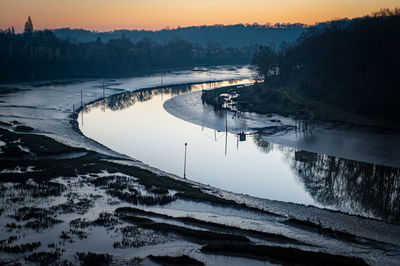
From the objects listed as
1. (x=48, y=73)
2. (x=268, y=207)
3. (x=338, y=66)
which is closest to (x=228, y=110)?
(x=338, y=66)

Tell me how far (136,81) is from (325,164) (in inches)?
3051

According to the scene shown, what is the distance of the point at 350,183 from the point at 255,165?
8.66 metres

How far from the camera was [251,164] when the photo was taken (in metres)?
36.9

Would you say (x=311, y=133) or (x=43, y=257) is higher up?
(x=311, y=133)

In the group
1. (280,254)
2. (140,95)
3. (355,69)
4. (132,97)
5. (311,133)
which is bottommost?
(280,254)

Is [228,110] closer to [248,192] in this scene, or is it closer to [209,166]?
[209,166]

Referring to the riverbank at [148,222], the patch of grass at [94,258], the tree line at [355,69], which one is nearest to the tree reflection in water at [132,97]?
the tree line at [355,69]

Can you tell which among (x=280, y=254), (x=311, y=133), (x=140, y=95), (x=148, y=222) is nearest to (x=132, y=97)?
(x=140, y=95)

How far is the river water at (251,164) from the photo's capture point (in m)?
28.1

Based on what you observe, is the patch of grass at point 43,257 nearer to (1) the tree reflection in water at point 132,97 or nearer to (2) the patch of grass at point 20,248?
(2) the patch of grass at point 20,248

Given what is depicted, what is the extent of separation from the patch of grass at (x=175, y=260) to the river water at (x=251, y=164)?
1219 cm

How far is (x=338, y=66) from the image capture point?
2586 inches

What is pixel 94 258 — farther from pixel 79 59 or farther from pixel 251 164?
pixel 79 59

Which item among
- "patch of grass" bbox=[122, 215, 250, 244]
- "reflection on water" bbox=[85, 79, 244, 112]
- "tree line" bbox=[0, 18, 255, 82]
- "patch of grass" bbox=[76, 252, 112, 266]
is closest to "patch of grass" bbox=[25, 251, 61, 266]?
"patch of grass" bbox=[76, 252, 112, 266]
